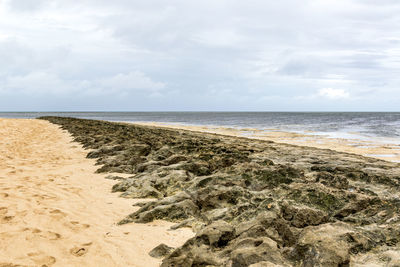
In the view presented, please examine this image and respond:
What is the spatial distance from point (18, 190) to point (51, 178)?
4.95 ft

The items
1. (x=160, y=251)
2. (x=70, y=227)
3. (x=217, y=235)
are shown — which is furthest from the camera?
(x=70, y=227)

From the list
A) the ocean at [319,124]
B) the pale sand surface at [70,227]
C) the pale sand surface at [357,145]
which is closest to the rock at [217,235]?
the pale sand surface at [70,227]

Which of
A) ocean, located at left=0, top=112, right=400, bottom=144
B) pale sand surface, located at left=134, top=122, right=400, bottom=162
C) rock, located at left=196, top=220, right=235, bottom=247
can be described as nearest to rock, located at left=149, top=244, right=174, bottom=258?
rock, located at left=196, top=220, right=235, bottom=247

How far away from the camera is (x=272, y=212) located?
4270 millimetres

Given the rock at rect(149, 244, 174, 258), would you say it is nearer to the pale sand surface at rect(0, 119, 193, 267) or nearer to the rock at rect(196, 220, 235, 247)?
the pale sand surface at rect(0, 119, 193, 267)

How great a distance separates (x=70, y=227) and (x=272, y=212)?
3.32m

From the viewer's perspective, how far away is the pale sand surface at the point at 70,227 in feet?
12.9

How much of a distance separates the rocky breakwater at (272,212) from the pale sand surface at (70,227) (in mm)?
403

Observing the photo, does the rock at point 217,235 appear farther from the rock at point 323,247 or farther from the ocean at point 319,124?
the ocean at point 319,124

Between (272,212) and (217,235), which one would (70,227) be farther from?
(272,212)

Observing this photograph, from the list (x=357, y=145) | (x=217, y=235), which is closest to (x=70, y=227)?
(x=217, y=235)

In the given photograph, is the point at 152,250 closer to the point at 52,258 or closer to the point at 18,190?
the point at 52,258

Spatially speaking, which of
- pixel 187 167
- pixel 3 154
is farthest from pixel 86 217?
pixel 3 154

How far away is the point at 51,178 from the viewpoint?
8320mm
